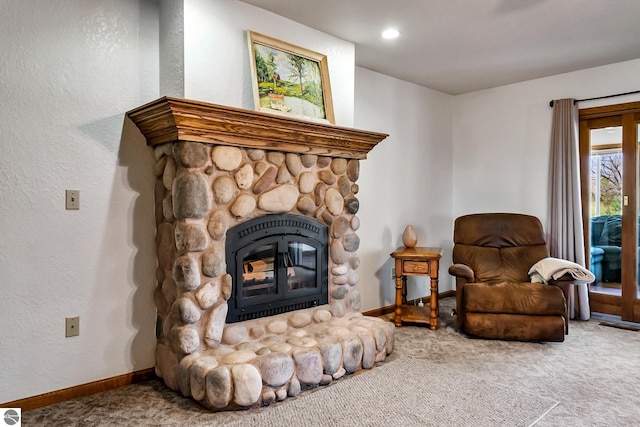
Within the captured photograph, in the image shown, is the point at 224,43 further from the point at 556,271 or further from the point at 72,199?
the point at 556,271

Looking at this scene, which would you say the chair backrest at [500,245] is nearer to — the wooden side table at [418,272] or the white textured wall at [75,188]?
the wooden side table at [418,272]

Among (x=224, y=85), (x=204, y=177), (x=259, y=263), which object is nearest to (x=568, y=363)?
(x=259, y=263)

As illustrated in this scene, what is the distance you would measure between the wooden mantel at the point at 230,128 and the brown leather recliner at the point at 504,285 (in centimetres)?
171

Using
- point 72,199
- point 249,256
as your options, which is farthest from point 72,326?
point 249,256

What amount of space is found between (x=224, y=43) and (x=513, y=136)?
3.56 metres

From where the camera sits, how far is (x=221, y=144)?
2699 millimetres

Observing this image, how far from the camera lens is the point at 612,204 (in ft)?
14.4

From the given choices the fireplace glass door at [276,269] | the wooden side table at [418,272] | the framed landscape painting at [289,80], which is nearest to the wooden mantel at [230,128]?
the framed landscape painting at [289,80]

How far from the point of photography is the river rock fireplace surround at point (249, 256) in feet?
8.29

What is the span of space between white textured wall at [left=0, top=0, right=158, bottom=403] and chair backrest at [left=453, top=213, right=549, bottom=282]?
9.67ft

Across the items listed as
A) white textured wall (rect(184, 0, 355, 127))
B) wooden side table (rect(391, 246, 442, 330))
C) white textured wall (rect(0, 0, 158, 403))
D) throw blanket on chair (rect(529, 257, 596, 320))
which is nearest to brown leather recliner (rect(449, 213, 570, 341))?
throw blanket on chair (rect(529, 257, 596, 320))

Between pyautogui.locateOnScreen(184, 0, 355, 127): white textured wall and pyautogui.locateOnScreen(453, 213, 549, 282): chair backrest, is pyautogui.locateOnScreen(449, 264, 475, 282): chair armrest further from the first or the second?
pyautogui.locateOnScreen(184, 0, 355, 127): white textured wall

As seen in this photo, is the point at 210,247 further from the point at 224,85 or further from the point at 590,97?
the point at 590,97

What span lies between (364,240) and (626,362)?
2.29 meters
